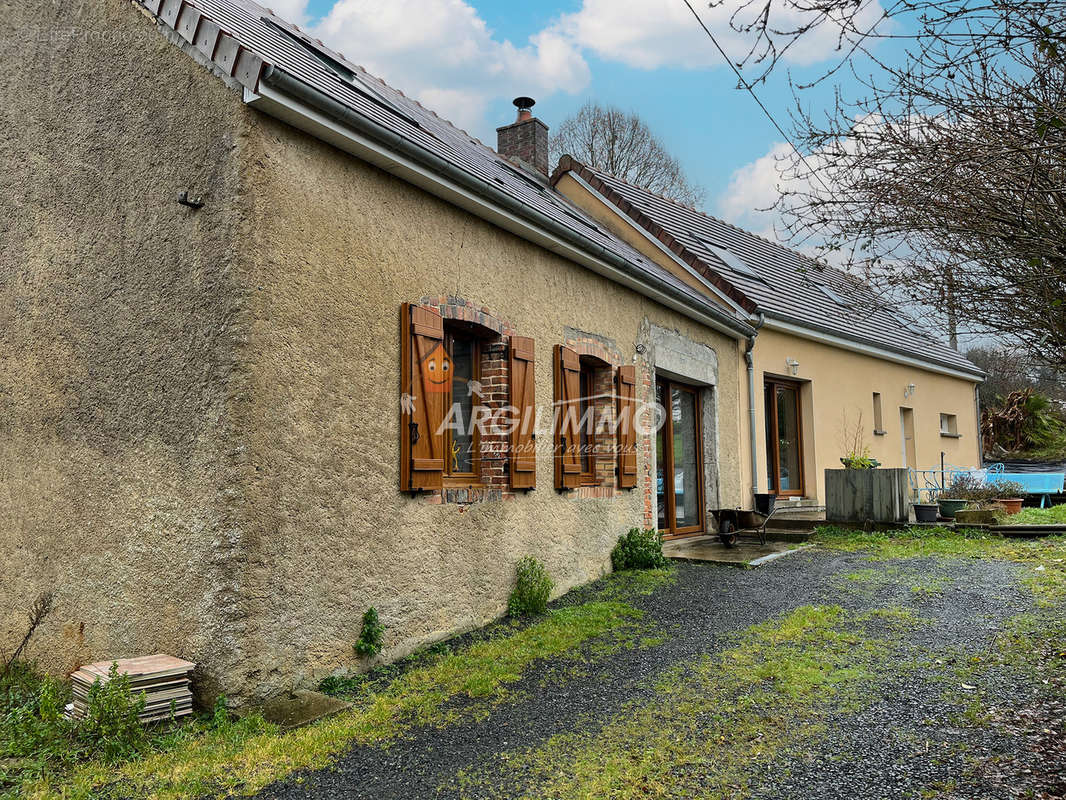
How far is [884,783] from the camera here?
125 inches

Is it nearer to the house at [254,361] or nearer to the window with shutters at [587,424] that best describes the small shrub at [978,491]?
the window with shutters at [587,424]

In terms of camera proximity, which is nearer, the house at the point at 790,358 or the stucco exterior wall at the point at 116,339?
the stucco exterior wall at the point at 116,339

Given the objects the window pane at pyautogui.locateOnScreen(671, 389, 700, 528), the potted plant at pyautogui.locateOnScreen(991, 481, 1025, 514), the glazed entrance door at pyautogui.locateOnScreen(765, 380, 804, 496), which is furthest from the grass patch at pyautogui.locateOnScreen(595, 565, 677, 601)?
the potted plant at pyautogui.locateOnScreen(991, 481, 1025, 514)

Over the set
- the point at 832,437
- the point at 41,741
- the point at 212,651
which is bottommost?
the point at 41,741

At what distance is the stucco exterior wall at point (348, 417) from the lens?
14.2 feet

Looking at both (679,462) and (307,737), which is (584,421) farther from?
(307,737)

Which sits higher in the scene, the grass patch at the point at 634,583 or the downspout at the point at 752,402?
the downspout at the point at 752,402

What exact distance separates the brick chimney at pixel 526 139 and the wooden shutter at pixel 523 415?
7140 mm

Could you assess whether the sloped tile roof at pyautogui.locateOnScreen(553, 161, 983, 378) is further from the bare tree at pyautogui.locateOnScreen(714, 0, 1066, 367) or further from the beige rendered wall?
the bare tree at pyautogui.locateOnScreen(714, 0, 1066, 367)

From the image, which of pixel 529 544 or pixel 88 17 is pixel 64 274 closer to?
pixel 88 17

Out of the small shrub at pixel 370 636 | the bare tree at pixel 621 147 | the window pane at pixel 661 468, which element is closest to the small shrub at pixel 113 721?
the small shrub at pixel 370 636

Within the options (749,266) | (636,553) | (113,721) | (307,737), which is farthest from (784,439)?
(113,721)

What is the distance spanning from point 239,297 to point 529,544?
128 inches

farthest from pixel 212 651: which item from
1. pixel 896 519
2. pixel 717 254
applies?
pixel 717 254
